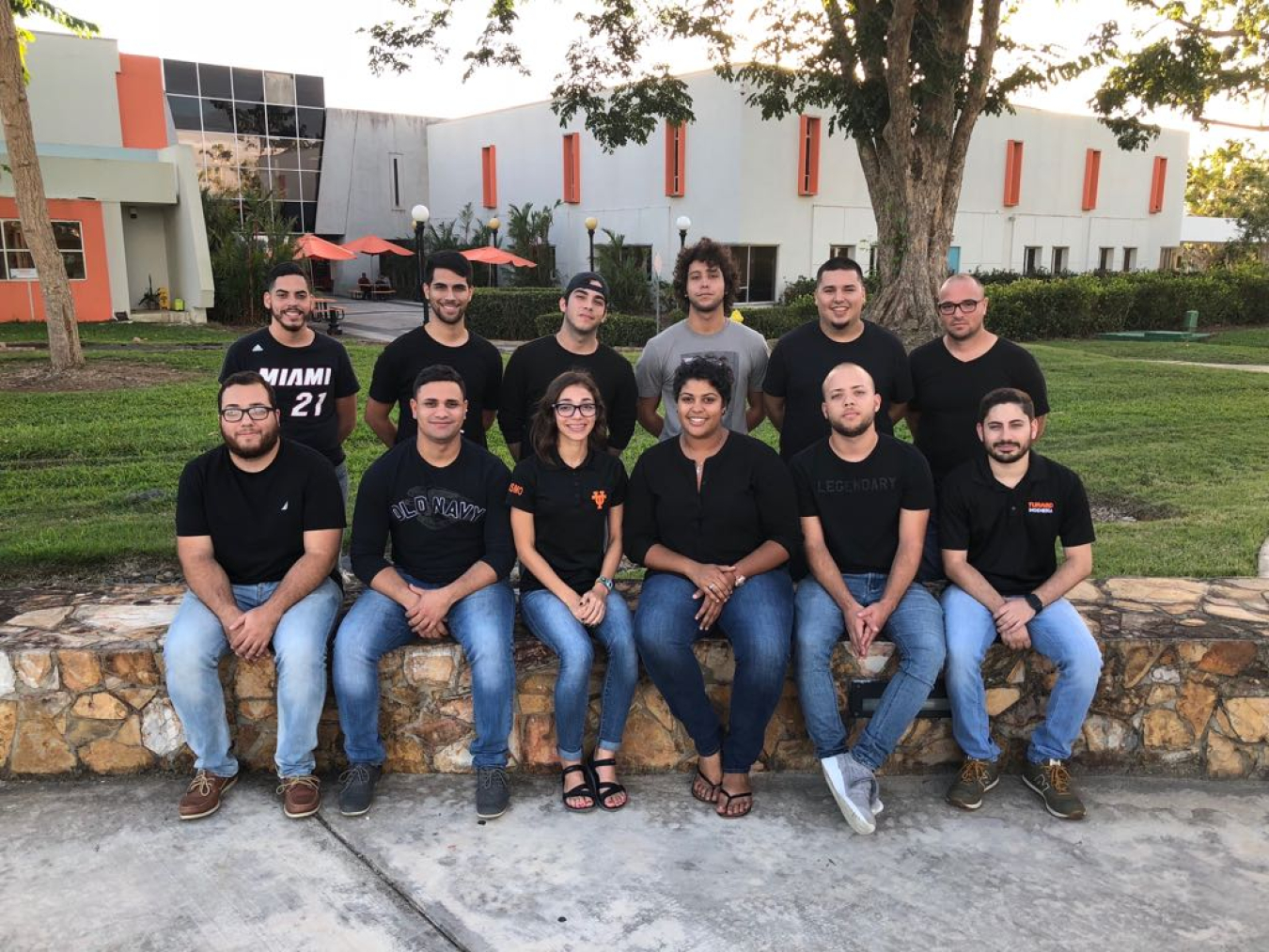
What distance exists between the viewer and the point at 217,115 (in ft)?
115

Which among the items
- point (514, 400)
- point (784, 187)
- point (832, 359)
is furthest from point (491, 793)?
point (784, 187)

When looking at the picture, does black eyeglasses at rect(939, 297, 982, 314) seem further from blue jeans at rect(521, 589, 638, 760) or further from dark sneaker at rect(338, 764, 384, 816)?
dark sneaker at rect(338, 764, 384, 816)

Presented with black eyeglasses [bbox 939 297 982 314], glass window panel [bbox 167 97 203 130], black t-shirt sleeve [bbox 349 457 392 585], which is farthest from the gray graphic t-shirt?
glass window panel [bbox 167 97 203 130]

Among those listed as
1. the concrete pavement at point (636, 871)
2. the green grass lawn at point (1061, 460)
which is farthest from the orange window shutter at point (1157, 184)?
the concrete pavement at point (636, 871)

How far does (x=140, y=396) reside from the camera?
11.3m

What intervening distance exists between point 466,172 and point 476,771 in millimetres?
35491

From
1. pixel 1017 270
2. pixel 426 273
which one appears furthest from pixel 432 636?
pixel 1017 270

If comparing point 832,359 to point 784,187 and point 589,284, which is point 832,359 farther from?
point 784,187

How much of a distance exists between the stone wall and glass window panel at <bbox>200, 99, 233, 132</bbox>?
35.4 metres

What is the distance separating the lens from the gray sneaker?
3.39 m

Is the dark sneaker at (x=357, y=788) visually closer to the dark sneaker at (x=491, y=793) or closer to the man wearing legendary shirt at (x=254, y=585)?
the man wearing legendary shirt at (x=254, y=585)

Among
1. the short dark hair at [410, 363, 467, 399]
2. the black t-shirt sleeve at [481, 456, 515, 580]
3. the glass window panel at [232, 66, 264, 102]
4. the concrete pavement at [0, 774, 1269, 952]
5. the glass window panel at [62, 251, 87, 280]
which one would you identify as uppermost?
the glass window panel at [232, 66, 264, 102]

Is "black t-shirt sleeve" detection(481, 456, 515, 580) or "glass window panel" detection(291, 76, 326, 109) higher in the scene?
"glass window panel" detection(291, 76, 326, 109)

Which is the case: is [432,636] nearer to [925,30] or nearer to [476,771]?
[476,771]
